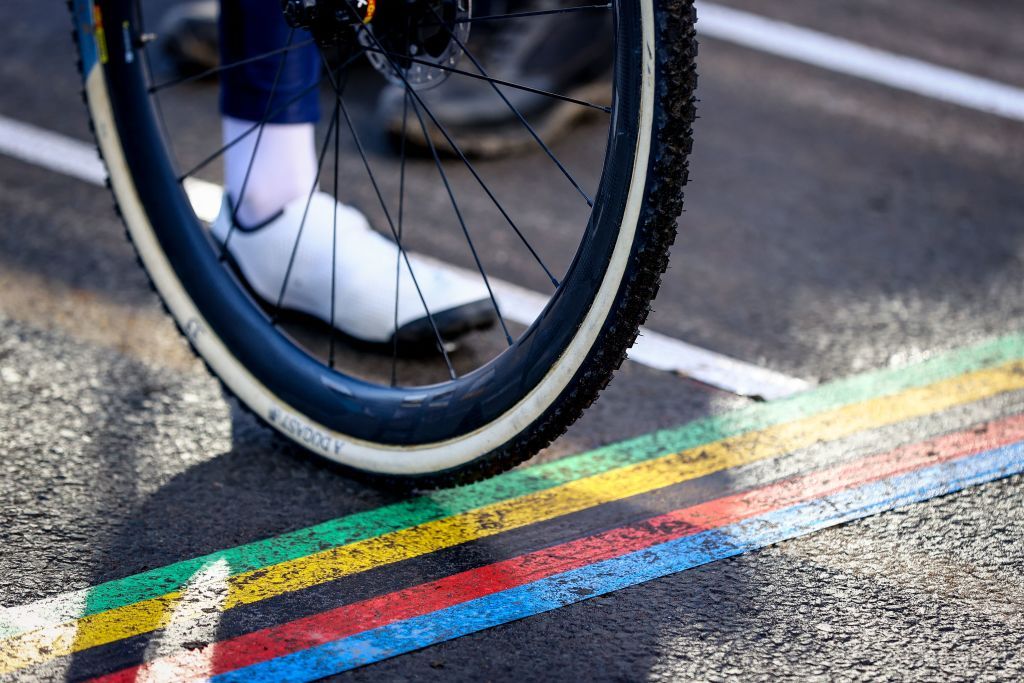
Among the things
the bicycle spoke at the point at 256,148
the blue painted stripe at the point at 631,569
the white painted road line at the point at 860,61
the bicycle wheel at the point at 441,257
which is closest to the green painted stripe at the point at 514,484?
the bicycle wheel at the point at 441,257

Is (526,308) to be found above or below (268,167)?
below

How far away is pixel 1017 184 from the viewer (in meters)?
3.66

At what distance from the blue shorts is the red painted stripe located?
3.11 ft

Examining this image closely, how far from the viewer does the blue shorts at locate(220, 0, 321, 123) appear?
2363 mm

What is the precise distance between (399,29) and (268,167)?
24.4 inches

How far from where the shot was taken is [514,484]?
223cm

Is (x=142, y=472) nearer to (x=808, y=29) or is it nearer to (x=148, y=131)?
(x=148, y=131)

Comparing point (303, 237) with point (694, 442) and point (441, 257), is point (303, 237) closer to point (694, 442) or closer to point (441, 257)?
point (441, 257)

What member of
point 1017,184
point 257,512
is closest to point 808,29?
point 1017,184

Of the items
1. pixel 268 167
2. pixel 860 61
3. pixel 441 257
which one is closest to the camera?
pixel 268 167

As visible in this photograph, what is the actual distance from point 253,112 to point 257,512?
85 centimetres

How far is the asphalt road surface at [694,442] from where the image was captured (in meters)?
1.81

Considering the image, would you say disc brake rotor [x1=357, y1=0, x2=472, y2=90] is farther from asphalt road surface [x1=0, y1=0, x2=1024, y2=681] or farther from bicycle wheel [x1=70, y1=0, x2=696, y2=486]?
asphalt road surface [x1=0, y1=0, x2=1024, y2=681]

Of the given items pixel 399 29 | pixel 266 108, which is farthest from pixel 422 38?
pixel 266 108
